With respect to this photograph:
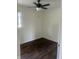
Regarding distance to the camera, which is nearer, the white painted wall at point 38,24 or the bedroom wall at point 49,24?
the white painted wall at point 38,24

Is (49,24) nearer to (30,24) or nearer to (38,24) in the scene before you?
(38,24)

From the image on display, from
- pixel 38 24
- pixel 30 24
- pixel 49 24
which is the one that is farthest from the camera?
pixel 38 24

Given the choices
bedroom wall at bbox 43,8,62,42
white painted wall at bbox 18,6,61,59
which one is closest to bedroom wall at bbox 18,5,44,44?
white painted wall at bbox 18,6,61,59

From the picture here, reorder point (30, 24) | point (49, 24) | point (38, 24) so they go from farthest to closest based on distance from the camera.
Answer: point (38, 24)
point (49, 24)
point (30, 24)

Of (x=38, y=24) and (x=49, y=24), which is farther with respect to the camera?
(x=38, y=24)

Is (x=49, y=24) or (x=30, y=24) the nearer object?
(x=30, y=24)

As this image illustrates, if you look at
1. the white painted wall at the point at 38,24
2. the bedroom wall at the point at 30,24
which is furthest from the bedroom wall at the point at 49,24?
the bedroom wall at the point at 30,24

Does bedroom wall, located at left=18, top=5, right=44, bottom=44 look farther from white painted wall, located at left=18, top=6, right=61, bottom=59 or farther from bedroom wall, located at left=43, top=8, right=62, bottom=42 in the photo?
bedroom wall, located at left=43, top=8, right=62, bottom=42

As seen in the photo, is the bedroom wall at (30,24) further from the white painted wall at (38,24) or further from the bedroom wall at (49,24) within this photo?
the bedroom wall at (49,24)

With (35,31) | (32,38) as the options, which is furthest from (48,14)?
(32,38)

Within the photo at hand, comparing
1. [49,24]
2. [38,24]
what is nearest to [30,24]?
[38,24]
